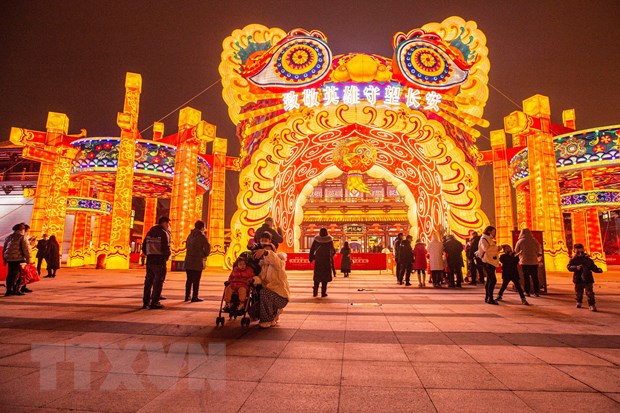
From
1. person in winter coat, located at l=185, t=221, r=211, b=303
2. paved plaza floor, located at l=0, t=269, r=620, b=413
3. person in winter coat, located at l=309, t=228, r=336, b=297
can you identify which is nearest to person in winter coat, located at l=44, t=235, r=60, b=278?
paved plaza floor, located at l=0, t=269, r=620, b=413

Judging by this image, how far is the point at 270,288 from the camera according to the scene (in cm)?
453

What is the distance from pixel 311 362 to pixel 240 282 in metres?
1.87

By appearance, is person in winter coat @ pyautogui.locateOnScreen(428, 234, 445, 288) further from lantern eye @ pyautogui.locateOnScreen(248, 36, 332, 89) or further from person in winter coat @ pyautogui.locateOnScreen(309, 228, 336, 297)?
lantern eye @ pyautogui.locateOnScreen(248, 36, 332, 89)

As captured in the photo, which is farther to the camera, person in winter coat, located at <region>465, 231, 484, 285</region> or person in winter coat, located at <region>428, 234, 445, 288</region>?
person in winter coat, located at <region>428, 234, 445, 288</region>

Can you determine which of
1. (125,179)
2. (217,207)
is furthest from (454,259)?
(125,179)

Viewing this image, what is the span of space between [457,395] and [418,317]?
2.96 metres

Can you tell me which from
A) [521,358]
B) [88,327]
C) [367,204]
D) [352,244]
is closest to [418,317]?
[521,358]

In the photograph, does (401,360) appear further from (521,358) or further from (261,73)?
(261,73)

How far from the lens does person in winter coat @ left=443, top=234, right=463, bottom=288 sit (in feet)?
32.0

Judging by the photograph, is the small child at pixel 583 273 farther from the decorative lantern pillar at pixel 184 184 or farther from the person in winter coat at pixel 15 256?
the decorative lantern pillar at pixel 184 184

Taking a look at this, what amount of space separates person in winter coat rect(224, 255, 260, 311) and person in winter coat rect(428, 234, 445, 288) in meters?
6.84

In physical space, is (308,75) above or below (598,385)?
above

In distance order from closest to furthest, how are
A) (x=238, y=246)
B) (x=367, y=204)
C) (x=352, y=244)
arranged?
(x=238, y=246), (x=367, y=204), (x=352, y=244)

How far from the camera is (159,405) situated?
6.77 ft
